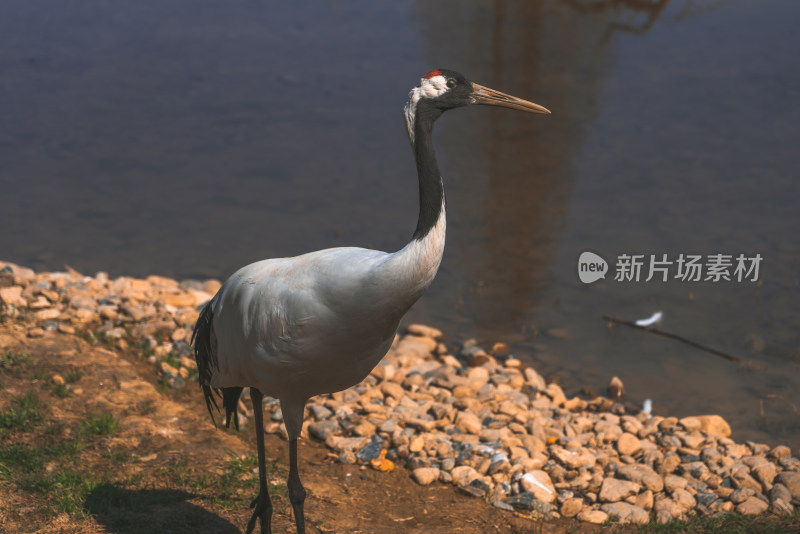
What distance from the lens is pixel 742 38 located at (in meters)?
13.9

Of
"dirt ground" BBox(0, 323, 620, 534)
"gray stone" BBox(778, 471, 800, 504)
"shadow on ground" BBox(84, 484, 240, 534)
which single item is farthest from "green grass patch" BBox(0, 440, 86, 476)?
"gray stone" BBox(778, 471, 800, 504)

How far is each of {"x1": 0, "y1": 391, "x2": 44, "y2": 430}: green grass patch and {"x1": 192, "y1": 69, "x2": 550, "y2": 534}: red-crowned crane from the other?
1.70 m

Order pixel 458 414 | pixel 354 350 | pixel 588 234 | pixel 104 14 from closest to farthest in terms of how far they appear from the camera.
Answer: pixel 354 350
pixel 458 414
pixel 588 234
pixel 104 14

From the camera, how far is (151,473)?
5.12 meters

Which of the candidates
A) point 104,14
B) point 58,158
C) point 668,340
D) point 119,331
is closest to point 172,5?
point 104,14

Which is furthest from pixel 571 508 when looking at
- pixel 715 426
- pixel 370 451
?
pixel 715 426

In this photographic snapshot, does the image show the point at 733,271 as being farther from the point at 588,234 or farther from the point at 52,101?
the point at 52,101

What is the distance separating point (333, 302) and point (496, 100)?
1158mm

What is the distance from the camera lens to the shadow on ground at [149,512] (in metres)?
4.59

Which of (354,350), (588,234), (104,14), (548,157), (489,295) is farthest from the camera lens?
(104,14)

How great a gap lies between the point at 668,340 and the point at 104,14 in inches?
490

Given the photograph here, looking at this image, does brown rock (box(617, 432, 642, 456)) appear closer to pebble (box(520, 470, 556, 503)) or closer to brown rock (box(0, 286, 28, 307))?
pebble (box(520, 470, 556, 503))

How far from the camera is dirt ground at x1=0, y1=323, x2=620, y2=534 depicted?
4.71 m

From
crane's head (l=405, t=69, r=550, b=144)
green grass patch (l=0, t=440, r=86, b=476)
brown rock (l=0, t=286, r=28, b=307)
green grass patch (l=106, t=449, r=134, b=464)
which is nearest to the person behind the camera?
crane's head (l=405, t=69, r=550, b=144)
